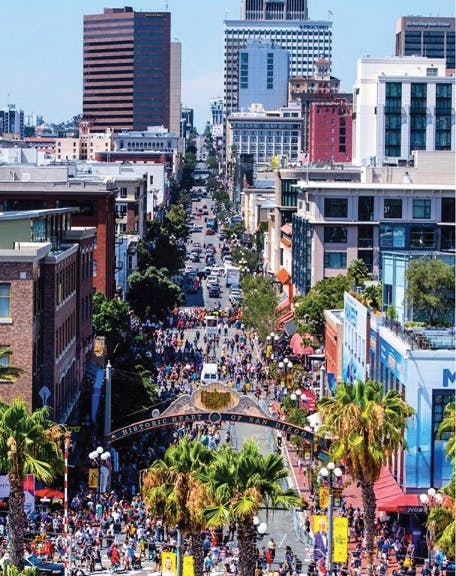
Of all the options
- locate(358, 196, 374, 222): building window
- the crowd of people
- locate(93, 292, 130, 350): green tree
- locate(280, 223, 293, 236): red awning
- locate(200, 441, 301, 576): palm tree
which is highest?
locate(358, 196, 374, 222): building window

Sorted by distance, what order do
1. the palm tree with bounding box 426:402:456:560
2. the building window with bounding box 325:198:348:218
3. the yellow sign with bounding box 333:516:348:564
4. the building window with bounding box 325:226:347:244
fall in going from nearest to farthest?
the palm tree with bounding box 426:402:456:560 < the yellow sign with bounding box 333:516:348:564 < the building window with bounding box 325:198:348:218 < the building window with bounding box 325:226:347:244

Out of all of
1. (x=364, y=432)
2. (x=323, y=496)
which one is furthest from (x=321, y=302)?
(x=364, y=432)

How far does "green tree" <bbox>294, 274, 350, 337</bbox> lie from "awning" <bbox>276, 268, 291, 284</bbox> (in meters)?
31.7

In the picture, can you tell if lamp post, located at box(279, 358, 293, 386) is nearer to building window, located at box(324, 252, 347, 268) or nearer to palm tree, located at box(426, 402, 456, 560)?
building window, located at box(324, 252, 347, 268)

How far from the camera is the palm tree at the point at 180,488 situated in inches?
1693

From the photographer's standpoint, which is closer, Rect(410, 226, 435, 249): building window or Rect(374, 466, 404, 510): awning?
Rect(374, 466, 404, 510): awning

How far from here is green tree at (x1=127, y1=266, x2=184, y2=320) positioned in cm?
12962

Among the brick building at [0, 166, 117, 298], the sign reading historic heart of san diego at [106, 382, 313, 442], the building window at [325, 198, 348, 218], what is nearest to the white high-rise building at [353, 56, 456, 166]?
the building window at [325, 198, 348, 218]

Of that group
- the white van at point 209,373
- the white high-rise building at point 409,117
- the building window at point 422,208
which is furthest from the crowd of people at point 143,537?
the white high-rise building at point 409,117

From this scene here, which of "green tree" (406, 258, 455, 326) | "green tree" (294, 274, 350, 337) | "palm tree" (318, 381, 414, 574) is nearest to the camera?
"palm tree" (318, 381, 414, 574)

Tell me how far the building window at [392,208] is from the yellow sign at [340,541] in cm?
6410

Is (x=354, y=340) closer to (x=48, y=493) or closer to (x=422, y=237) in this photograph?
(x=48, y=493)

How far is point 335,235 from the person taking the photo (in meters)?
114

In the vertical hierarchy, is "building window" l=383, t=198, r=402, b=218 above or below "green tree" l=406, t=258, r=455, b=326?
above
